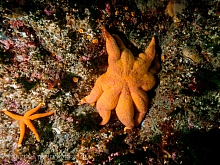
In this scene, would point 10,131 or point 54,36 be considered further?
point 10,131

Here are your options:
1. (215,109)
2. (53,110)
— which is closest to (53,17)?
(53,110)

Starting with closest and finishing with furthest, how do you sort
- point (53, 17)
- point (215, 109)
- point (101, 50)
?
point (53, 17), point (215, 109), point (101, 50)

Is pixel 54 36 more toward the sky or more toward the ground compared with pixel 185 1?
more toward the ground

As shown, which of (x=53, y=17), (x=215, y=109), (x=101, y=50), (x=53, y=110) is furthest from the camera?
(x=53, y=110)

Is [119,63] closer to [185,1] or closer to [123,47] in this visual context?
[123,47]

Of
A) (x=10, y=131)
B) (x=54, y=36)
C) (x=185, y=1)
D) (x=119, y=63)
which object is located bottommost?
(x=10, y=131)

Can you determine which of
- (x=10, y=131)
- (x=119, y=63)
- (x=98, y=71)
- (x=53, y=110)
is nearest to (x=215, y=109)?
(x=119, y=63)
